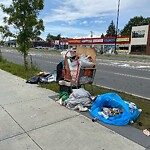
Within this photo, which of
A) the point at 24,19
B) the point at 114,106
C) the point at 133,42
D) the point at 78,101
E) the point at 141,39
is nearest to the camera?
the point at 114,106

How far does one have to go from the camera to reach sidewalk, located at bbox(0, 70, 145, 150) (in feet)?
10.9

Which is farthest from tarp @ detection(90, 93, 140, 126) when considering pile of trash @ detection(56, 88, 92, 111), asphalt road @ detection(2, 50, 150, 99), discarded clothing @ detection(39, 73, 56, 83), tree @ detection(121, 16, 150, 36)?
tree @ detection(121, 16, 150, 36)

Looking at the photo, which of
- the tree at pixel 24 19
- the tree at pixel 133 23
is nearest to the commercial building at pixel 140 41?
the tree at pixel 24 19

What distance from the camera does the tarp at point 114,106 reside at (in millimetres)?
4223

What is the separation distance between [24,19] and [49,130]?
27.0 feet

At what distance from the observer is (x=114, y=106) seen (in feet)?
15.7

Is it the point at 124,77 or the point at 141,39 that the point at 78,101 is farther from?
the point at 141,39

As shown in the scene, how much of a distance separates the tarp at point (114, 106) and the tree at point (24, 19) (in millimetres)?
7166

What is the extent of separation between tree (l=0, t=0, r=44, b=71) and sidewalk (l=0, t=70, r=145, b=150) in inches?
233

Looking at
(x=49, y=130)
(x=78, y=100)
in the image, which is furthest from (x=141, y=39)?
(x=49, y=130)

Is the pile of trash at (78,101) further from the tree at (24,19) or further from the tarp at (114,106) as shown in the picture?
the tree at (24,19)

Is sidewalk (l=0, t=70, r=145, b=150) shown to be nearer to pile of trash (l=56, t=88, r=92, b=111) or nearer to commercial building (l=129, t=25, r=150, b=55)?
pile of trash (l=56, t=88, r=92, b=111)

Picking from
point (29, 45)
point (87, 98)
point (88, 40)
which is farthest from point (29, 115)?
point (88, 40)

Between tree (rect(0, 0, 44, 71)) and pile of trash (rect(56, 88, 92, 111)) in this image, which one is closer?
pile of trash (rect(56, 88, 92, 111))
